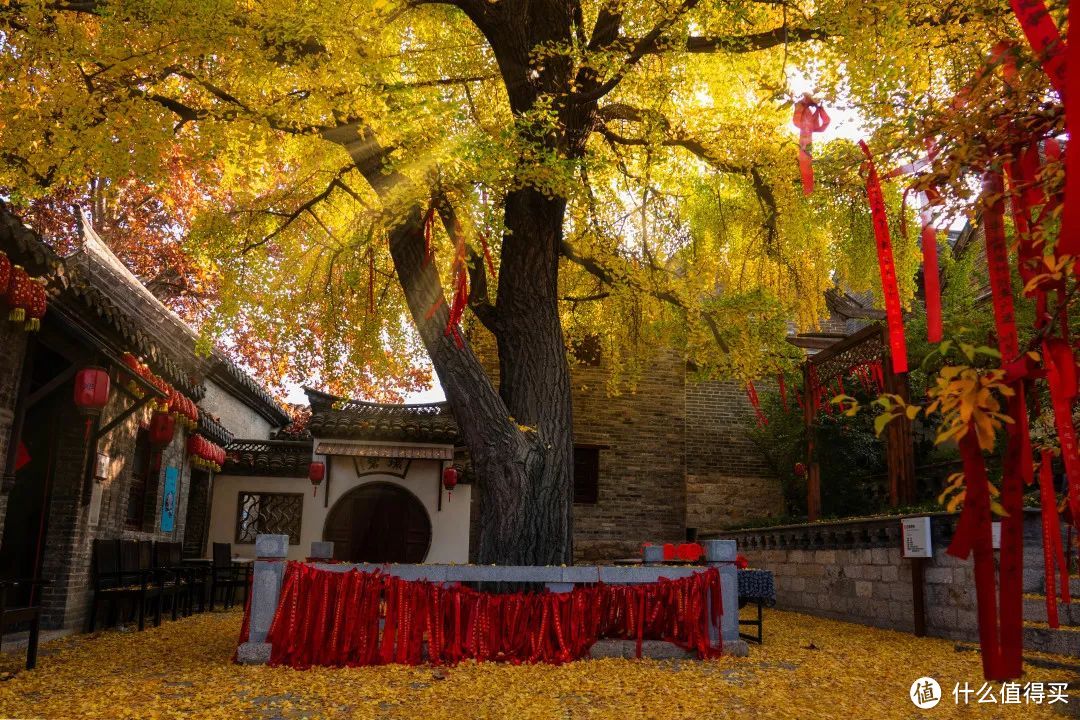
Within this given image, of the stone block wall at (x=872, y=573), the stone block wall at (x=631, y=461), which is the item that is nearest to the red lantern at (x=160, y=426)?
the stone block wall at (x=631, y=461)

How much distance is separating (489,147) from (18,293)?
3749 millimetres

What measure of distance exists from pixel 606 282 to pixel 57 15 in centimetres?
600

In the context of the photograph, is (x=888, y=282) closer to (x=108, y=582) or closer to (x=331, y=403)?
(x=108, y=582)

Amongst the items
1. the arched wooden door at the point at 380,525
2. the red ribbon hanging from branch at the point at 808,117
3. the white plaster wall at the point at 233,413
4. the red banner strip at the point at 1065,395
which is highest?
the red ribbon hanging from branch at the point at 808,117

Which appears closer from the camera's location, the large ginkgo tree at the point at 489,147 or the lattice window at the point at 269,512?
the large ginkgo tree at the point at 489,147

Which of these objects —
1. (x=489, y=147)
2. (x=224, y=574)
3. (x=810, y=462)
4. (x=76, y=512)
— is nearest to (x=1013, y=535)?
(x=489, y=147)

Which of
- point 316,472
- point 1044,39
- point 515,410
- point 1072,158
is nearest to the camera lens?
point 1072,158

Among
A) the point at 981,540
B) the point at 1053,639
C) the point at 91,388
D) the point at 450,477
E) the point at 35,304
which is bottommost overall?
the point at 1053,639

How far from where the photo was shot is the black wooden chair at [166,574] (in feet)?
28.3

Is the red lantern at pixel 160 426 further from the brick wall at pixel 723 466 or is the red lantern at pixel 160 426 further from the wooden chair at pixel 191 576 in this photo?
the brick wall at pixel 723 466

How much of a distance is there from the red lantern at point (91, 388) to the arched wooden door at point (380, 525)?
6.52 meters

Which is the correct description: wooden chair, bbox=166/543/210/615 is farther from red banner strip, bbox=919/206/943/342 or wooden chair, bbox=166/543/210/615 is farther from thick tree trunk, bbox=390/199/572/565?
red banner strip, bbox=919/206/943/342

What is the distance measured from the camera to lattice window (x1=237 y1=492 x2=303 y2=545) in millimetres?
13578

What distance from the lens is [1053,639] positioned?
6.43 metres
